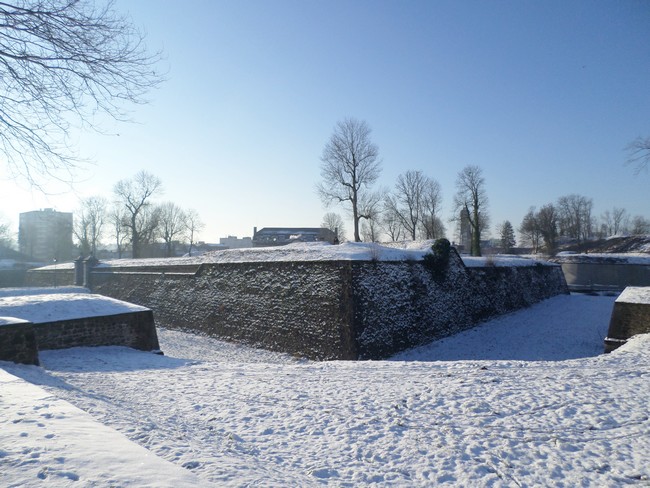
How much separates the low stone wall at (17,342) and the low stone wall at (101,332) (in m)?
2.53

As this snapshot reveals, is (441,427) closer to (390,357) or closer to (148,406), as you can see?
(148,406)

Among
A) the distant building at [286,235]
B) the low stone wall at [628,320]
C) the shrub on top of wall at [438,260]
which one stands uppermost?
the distant building at [286,235]

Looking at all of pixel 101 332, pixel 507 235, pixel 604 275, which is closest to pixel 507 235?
pixel 507 235

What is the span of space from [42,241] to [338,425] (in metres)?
70.2

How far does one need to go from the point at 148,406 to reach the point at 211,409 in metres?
0.91

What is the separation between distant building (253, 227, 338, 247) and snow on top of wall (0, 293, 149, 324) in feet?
108

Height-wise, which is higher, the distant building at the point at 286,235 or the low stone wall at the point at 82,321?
the distant building at the point at 286,235

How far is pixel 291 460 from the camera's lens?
4.01 meters

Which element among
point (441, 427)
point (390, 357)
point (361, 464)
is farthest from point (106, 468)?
point (390, 357)

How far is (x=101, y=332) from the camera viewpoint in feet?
36.7

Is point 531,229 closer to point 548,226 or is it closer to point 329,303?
point 548,226

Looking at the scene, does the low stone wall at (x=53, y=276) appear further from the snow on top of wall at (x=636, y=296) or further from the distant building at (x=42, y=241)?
the snow on top of wall at (x=636, y=296)

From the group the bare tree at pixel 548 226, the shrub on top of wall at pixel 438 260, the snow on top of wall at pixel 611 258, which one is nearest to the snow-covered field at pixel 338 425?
the shrub on top of wall at pixel 438 260

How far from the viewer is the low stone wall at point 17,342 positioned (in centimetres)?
734
